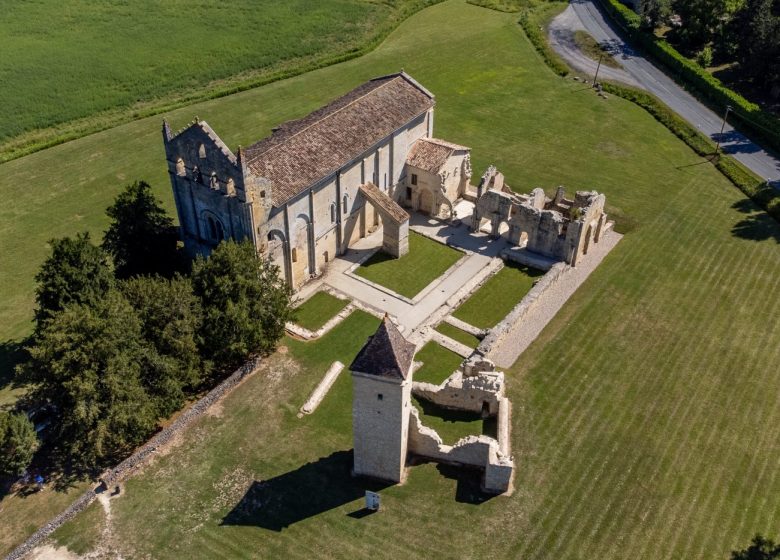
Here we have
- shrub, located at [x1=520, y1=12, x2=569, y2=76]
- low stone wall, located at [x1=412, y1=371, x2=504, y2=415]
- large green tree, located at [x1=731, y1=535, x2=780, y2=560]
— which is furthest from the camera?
shrub, located at [x1=520, y1=12, x2=569, y2=76]

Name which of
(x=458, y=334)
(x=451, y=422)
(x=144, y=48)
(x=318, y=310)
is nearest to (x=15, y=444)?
(x=318, y=310)

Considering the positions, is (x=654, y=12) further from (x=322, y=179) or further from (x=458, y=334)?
(x=458, y=334)

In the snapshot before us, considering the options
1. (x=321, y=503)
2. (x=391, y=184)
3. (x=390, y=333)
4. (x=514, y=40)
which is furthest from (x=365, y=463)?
(x=514, y=40)

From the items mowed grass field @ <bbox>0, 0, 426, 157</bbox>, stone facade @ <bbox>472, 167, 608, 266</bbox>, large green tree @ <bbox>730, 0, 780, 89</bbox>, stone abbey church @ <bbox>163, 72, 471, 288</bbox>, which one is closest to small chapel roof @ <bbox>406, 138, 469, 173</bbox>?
stone abbey church @ <bbox>163, 72, 471, 288</bbox>

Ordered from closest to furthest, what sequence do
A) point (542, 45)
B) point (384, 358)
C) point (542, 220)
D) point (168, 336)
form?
point (384, 358)
point (168, 336)
point (542, 220)
point (542, 45)

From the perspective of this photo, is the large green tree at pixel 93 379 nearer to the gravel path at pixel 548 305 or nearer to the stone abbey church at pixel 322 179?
the stone abbey church at pixel 322 179

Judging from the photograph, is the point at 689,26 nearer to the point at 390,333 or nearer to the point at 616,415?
the point at 616,415

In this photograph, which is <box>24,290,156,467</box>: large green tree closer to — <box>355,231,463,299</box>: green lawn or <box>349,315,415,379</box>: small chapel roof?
<box>349,315,415,379</box>: small chapel roof
